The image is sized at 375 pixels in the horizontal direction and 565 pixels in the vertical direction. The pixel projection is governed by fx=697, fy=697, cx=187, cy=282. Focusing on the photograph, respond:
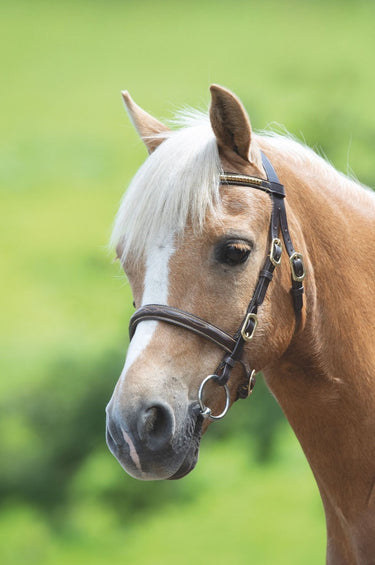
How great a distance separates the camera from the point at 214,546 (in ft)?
19.6

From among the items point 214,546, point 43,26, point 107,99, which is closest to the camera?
point 214,546

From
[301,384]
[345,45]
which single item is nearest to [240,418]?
Answer: [301,384]

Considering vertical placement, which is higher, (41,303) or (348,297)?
(348,297)

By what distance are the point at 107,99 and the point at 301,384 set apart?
10.5 meters

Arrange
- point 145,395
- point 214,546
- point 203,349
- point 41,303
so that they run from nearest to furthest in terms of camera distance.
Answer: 1. point 145,395
2. point 203,349
3. point 214,546
4. point 41,303

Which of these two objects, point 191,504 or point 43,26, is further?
point 43,26

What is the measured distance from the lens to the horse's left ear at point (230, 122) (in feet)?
6.24

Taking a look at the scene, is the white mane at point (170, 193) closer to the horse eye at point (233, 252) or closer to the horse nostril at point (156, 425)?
the horse eye at point (233, 252)

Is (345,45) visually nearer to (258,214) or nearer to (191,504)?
(191,504)

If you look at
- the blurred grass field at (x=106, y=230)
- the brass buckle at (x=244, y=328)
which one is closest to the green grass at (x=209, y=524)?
the blurred grass field at (x=106, y=230)

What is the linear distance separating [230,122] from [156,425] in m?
0.86

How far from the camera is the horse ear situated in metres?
1.90

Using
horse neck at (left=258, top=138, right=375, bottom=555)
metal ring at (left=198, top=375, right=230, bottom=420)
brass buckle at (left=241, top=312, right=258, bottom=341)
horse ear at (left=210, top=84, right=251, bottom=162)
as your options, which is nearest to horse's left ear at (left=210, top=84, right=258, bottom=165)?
horse ear at (left=210, top=84, right=251, bottom=162)

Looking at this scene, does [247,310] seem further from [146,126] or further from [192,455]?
[146,126]
